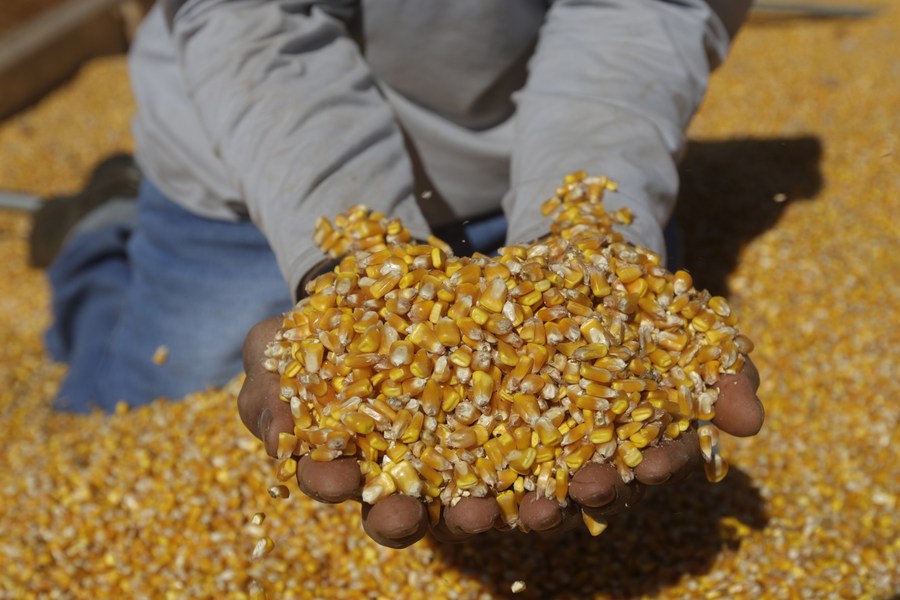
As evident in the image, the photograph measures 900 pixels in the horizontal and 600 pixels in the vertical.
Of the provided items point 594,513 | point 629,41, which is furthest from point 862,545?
point 629,41

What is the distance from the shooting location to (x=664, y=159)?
6.17ft

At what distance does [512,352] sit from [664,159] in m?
0.74

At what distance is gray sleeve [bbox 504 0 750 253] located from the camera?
179 centimetres

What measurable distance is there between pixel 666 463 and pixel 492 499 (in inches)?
10.3

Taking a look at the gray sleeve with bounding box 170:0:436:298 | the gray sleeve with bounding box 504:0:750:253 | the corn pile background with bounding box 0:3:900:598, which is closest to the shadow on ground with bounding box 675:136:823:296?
the corn pile background with bounding box 0:3:900:598

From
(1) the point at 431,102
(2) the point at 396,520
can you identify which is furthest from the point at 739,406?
(1) the point at 431,102

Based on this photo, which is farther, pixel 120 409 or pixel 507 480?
pixel 120 409

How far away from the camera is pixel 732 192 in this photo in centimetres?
316

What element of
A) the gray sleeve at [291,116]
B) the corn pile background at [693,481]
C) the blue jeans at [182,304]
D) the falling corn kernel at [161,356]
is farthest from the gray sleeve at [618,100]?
the falling corn kernel at [161,356]

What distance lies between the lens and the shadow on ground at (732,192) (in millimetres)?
2865

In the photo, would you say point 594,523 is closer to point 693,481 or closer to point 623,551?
point 623,551

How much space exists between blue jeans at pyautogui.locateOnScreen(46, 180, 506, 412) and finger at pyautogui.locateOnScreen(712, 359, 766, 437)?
104 cm

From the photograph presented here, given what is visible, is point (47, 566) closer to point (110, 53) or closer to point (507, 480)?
point (507, 480)

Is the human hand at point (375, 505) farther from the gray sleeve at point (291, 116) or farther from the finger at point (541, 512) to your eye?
the gray sleeve at point (291, 116)
